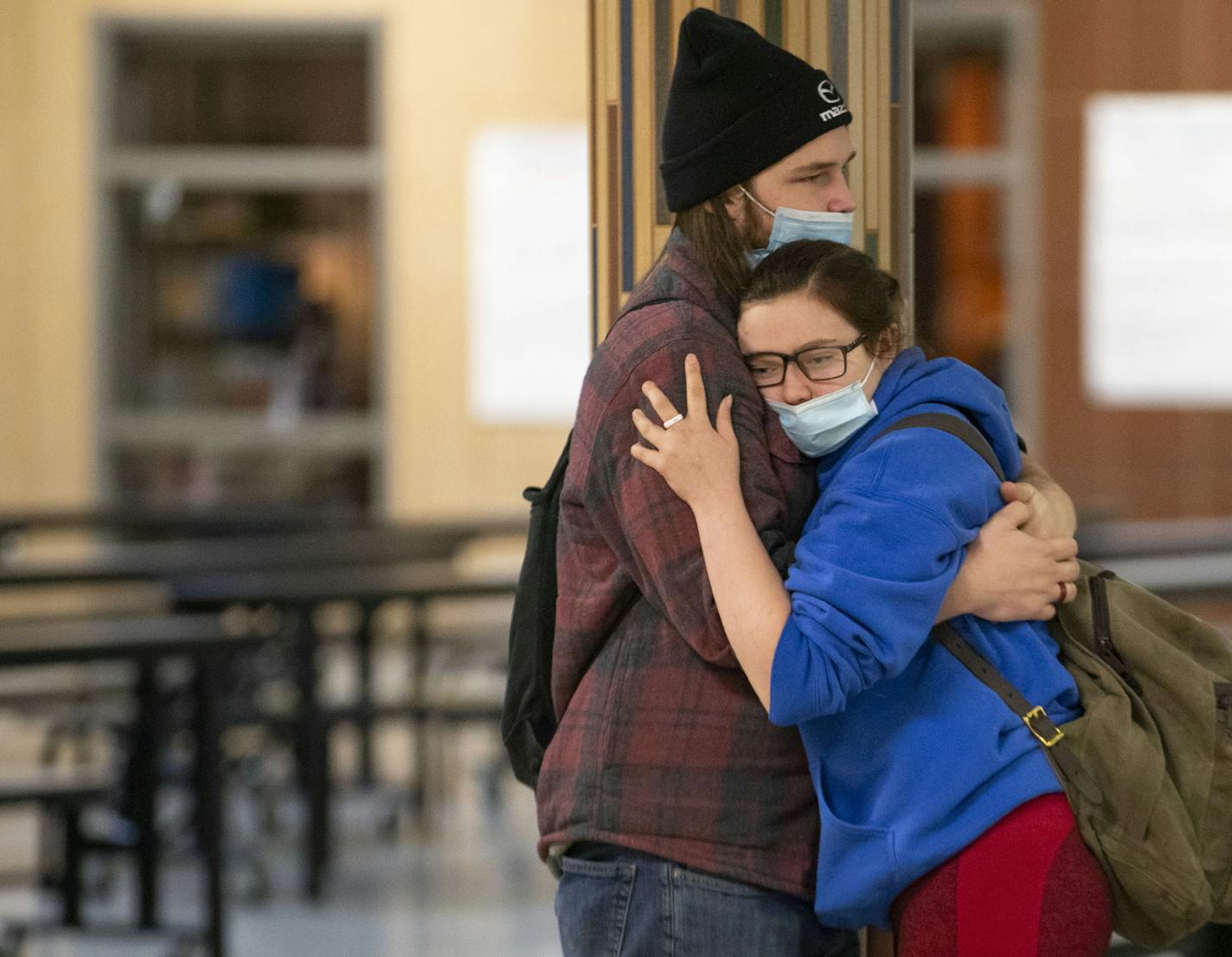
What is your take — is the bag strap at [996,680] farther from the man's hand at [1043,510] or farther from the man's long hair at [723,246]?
the man's long hair at [723,246]

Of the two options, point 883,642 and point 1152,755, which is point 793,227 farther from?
point 1152,755

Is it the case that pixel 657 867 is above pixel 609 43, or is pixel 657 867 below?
below

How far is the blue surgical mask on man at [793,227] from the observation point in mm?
1622

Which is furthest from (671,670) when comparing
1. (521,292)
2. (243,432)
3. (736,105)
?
(243,432)

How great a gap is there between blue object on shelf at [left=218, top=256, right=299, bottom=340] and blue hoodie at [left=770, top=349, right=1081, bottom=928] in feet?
25.0

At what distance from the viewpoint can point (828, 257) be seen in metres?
1.55

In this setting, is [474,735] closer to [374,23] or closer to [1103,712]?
[374,23]

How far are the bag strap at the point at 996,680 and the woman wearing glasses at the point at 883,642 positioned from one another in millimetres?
10

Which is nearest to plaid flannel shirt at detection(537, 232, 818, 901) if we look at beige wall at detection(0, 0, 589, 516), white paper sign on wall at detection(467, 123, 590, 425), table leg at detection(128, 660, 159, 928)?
table leg at detection(128, 660, 159, 928)

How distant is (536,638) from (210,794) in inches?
90.6

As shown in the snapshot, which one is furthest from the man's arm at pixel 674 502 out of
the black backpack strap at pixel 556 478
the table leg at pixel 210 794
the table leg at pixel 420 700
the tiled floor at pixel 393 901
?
the table leg at pixel 420 700

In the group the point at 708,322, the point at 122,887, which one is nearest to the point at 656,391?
the point at 708,322

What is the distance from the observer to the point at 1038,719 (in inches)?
59.1

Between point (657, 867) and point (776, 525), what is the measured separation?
35cm
